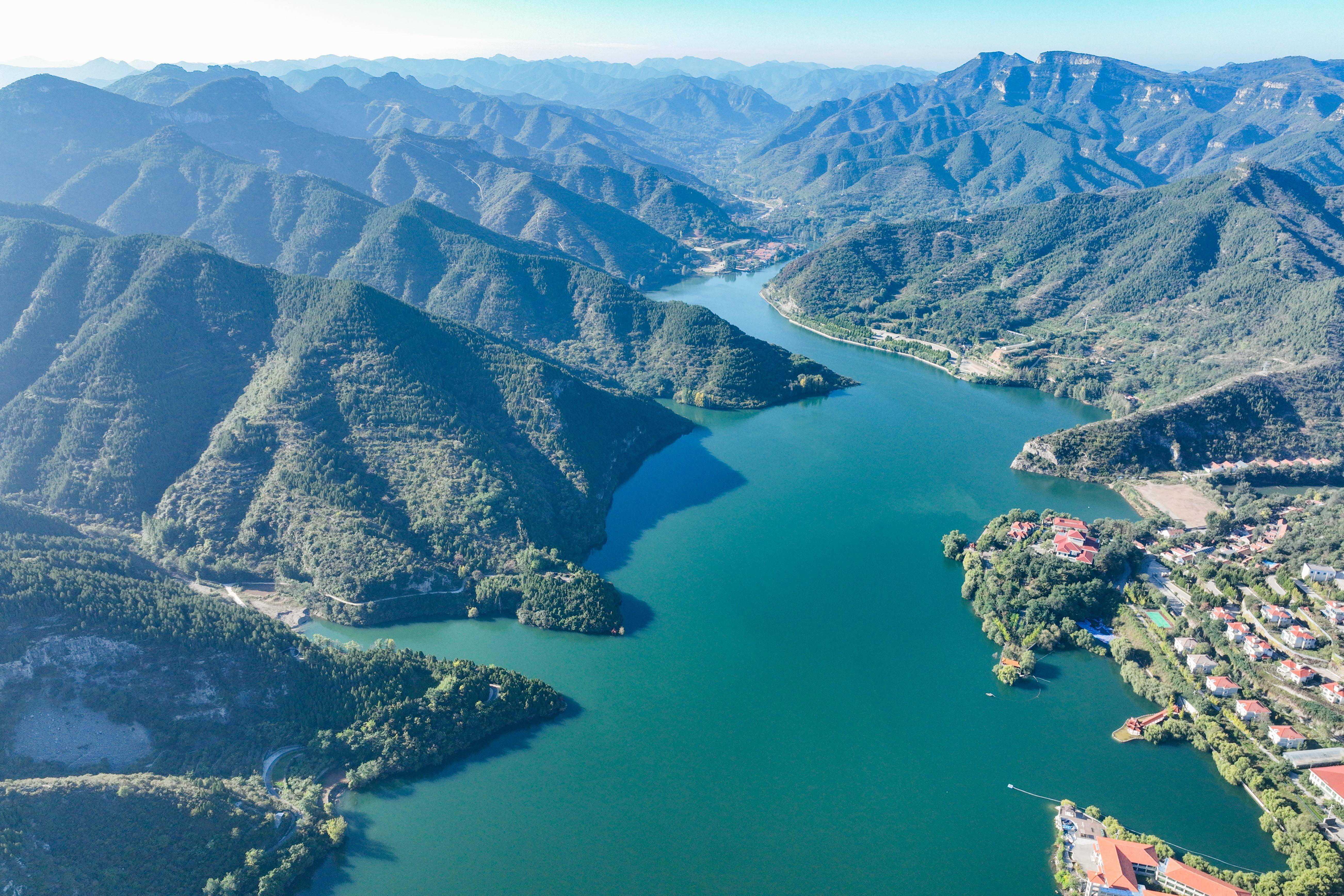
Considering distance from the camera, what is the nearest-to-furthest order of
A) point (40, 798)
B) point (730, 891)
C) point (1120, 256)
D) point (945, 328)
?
point (40, 798), point (730, 891), point (945, 328), point (1120, 256)

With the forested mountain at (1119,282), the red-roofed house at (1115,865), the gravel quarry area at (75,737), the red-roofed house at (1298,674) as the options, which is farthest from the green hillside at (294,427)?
the forested mountain at (1119,282)

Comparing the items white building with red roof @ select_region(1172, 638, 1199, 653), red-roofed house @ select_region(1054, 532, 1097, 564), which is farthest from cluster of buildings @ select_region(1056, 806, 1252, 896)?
red-roofed house @ select_region(1054, 532, 1097, 564)

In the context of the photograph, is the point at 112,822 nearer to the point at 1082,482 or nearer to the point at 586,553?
the point at 586,553

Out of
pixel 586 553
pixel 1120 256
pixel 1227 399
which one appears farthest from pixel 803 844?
pixel 1120 256

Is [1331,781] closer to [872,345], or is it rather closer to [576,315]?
[872,345]

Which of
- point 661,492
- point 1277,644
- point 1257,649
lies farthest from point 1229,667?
point 661,492

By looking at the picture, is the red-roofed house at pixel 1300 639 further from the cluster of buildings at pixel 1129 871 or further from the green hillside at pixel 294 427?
the green hillside at pixel 294 427
